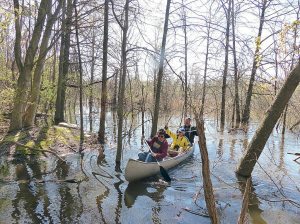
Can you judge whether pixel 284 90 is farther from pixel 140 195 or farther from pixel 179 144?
pixel 179 144

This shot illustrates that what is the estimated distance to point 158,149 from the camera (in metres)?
11.7

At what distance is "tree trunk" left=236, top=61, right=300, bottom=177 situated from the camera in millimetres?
8359

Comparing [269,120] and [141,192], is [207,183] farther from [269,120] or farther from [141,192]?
[269,120]

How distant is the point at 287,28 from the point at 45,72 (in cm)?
1899

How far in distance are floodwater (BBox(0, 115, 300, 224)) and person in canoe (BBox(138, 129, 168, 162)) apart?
755 mm

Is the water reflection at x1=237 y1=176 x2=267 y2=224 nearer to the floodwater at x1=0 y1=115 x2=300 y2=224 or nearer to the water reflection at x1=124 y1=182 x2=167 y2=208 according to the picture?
the floodwater at x1=0 y1=115 x2=300 y2=224

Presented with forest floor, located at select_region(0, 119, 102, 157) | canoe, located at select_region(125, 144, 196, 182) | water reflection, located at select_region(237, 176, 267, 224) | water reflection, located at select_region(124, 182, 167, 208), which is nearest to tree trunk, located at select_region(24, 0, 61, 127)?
forest floor, located at select_region(0, 119, 102, 157)

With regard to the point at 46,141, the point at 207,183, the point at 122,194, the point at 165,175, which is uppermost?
the point at 207,183

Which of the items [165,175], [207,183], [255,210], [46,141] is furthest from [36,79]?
[207,183]

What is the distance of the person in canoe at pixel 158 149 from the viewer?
443 inches

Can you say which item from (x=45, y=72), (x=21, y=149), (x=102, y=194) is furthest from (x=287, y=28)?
(x=45, y=72)

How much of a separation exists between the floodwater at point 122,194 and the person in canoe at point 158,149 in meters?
0.75

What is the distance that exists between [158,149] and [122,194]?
3.05 m

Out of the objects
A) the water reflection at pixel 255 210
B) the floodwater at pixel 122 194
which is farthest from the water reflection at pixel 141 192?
the water reflection at pixel 255 210
